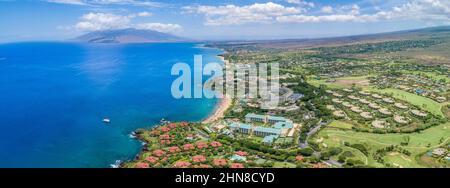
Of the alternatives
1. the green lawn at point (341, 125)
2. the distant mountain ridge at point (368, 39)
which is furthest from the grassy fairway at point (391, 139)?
the distant mountain ridge at point (368, 39)

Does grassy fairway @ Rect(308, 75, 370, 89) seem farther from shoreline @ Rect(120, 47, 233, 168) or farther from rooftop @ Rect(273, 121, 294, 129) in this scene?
rooftop @ Rect(273, 121, 294, 129)

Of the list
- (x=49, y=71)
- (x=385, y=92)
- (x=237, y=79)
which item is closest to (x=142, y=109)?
(x=237, y=79)

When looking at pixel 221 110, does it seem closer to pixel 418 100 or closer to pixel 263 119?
pixel 263 119

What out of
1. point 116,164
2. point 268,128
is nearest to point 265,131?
point 268,128

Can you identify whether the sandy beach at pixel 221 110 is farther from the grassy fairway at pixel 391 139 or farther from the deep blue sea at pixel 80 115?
the grassy fairway at pixel 391 139

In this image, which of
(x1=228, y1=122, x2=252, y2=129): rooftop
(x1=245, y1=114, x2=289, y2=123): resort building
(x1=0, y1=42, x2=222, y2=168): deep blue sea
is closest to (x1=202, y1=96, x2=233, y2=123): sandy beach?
(x1=0, y1=42, x2=222, y2=168): deep blue sea

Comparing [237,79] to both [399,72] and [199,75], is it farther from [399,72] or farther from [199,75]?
[399,72]
